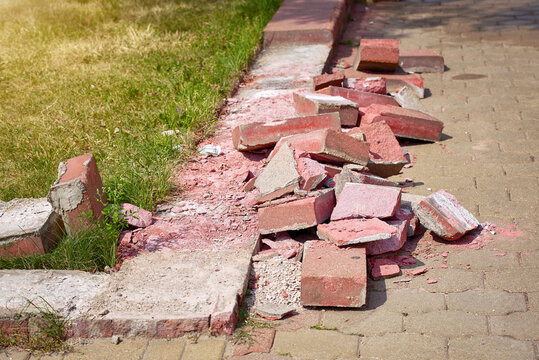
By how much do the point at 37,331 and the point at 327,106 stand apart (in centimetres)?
268

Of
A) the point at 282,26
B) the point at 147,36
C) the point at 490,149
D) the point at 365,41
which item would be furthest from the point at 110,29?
the point at 490,149

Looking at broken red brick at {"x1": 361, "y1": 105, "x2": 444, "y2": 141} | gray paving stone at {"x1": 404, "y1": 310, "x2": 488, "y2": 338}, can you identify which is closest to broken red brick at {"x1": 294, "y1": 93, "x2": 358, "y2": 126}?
broken red brick at {"x1": 361, "y1": 105, "x2": 444, "y2": 141}

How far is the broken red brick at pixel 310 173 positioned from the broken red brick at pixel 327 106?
100 centimetres

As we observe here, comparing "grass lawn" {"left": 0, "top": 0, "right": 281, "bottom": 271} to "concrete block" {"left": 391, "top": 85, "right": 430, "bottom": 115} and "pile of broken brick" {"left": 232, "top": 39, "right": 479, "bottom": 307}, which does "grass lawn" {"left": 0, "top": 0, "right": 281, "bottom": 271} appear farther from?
"concrete block" {"left": 391, "top": 85, "right": 430, "bottom": 115}

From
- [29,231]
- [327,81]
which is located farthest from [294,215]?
[327,81]

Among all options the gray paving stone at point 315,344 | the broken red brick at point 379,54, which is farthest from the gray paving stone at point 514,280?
the broken red brick at point 379,54

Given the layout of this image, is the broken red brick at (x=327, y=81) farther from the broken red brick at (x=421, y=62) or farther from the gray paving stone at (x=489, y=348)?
the gray paving stone at (x=489, y=348)

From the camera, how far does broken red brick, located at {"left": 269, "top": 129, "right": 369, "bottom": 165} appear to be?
412cm

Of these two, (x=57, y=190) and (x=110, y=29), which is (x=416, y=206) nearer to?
(x=57, y=190)

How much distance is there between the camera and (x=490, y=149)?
4.90 meters

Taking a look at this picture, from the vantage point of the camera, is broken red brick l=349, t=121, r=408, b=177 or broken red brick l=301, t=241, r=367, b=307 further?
broken red brick l=349, t=121, r=408, b=177

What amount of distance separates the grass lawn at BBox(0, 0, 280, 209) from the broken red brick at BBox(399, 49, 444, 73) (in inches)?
62.3

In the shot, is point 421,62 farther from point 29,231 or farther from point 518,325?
point 29,231

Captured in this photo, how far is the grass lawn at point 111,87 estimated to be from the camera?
165 inches
